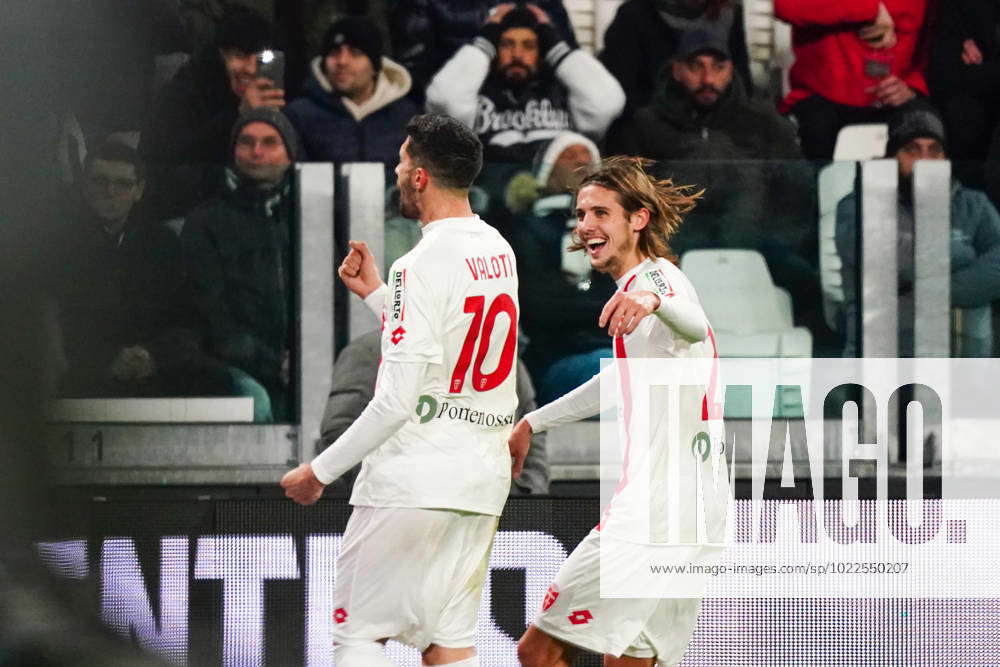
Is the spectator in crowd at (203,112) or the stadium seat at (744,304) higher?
the spectator in crowd at (203,112)

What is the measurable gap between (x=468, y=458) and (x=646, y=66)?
4.82 metres

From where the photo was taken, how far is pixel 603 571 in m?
4.20

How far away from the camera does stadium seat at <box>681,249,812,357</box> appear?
8336mm

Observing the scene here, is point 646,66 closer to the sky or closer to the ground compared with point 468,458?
closer to the sky

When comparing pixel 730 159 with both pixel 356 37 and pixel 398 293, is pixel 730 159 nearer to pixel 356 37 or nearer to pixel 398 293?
pixel 356 37

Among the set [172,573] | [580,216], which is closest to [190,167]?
[172,573]

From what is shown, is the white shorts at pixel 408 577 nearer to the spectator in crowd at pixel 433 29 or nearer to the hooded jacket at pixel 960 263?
the spectator in crowd at pixel 433 29

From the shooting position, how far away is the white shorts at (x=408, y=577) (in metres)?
4.00

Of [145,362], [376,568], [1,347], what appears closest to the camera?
[1,347]

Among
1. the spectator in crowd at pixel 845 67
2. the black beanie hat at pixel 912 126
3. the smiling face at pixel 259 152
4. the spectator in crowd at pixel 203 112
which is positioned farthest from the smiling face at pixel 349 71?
the black beanie hat at pixel 912 126

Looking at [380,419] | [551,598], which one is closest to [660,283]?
[380,419]

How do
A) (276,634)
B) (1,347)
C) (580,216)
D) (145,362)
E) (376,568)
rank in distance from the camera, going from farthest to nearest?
1. (145,362)
2. (276,634)
3. (580,216)
4. (376,568)
5. (1,347)

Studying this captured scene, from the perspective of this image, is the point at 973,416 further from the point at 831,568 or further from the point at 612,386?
the point at 612,386

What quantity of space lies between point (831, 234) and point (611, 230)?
4423mm
